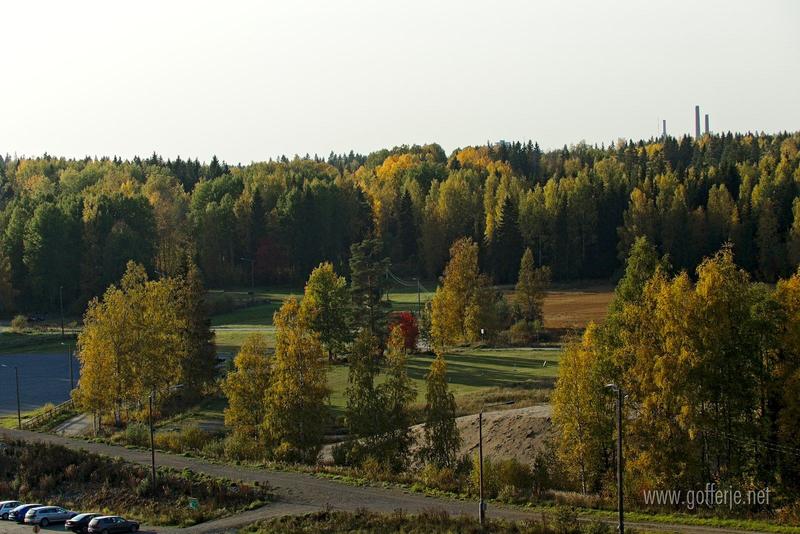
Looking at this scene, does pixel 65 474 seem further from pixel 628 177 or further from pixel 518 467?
pixel 628 177

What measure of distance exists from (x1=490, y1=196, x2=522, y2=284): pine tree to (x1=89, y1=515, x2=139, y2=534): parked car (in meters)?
102

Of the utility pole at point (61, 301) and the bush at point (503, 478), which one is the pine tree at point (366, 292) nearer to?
the bush at point (503, 478)

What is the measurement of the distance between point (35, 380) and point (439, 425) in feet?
157

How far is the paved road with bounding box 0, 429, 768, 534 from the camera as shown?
Result: 39.8 metres

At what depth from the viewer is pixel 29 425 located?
66938mm

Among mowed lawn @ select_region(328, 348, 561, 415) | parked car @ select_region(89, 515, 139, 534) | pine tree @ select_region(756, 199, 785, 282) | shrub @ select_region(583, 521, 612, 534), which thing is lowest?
mowed lawn @ select_region(328, 348, 561, 415)

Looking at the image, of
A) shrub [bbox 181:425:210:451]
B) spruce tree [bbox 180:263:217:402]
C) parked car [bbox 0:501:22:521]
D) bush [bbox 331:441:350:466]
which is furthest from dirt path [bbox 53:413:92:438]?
bush [bbox 331:441:350:466]

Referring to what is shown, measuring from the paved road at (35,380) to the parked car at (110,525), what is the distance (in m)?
37.9

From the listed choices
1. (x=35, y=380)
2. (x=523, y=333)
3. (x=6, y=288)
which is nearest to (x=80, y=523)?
(x=35, y=380)

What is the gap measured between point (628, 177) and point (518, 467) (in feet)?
389

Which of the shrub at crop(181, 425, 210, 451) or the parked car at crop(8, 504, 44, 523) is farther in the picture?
the shrub at crop(181, 425, 210, 451)

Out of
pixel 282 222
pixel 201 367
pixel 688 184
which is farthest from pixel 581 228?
pixel 201 367

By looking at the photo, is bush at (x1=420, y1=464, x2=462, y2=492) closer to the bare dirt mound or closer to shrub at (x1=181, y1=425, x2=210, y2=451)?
the bare dirt mound

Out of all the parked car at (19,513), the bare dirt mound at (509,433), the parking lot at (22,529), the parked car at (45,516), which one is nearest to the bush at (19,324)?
the bare dirt mound at (509,433)
